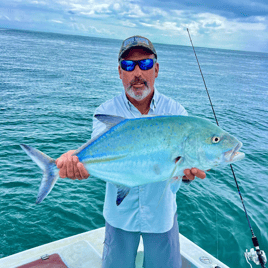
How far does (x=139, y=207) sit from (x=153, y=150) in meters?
0.86

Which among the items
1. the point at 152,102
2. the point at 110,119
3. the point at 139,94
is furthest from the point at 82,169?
the point at 152,102

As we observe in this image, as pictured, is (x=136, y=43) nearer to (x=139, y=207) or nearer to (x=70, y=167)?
(x=70, y=167)

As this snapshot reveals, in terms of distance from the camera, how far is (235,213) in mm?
7785

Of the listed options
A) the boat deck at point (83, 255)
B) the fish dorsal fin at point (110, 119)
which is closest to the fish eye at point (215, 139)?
the fish dorsal fin at point (110, 119)

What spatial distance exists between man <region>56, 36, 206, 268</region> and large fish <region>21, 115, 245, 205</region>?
0.41 metres

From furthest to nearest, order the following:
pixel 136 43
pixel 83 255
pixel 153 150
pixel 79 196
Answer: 1. pixel 79 196
2. pixel 83 255
3. pixel 136 43
4. pixel 153 150

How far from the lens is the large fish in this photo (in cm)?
241

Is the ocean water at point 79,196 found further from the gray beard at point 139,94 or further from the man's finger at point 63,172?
the gray beard at point 139,94

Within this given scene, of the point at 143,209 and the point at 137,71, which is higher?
the point at 137,71

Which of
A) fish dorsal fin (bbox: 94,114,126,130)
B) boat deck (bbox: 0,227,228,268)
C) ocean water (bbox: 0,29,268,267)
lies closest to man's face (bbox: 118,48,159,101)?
fish dorsal fin (bbox: 94,114,126,130)

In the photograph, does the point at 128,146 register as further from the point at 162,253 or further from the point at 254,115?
the point at 254,115

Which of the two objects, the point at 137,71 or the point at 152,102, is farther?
the point at 152,102

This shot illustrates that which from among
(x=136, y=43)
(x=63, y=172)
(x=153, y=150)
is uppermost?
(x=136, y=43)

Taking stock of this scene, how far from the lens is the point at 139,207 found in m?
2.96
